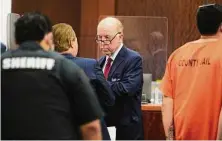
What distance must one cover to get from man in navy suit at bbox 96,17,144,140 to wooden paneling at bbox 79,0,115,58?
2170 mm

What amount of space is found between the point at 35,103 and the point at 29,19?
35 centimetres

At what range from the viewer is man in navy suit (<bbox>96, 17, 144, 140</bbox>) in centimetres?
333

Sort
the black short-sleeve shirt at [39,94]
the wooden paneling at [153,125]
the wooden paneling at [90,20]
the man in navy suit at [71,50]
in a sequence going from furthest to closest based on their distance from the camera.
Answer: the wooden paneling at [90,20]
the wooden paneling at [153,125]
the man in navy suit at [71,50]
the black short-sleeve shirt at [39,94]

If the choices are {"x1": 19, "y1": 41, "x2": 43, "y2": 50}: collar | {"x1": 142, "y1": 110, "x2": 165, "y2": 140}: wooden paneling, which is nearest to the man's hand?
{"x1": 19, "y1": 41, "x2": 43, "y2": 50}: collar

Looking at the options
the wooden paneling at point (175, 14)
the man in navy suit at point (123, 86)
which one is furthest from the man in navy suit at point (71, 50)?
the wooden paneling at point (175, 14)

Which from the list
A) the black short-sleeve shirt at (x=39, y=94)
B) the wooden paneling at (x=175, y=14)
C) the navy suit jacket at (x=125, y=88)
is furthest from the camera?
the wooden paneling at (x=175, y=14)

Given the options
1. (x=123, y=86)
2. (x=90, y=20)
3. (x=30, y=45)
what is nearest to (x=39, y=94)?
(x=30, y=45)

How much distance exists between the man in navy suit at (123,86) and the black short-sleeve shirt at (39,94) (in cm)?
128

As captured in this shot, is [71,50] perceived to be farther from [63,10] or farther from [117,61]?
[63,10]

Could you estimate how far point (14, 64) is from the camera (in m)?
2.00

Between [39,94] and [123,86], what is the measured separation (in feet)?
4.48

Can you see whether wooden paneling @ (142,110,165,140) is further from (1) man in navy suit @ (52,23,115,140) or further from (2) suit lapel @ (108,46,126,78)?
(1) man in navy suit @ (52,23,115,140)

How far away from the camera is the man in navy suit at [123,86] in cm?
333

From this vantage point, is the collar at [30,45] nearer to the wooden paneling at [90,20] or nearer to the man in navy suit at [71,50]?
the man in navy suit at [71,50]
